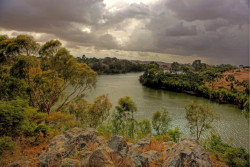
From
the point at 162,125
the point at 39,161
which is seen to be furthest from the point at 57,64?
the point at 162,125

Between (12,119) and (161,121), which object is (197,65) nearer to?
(161,121)

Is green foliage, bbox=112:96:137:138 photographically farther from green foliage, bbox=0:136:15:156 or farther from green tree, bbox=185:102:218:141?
green foliage, bbox=0:136:15:156

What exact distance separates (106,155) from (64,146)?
2380 mm

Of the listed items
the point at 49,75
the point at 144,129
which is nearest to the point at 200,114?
the point at 144,129

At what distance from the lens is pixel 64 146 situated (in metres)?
7.53

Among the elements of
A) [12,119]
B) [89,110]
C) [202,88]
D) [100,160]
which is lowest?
[202,88]

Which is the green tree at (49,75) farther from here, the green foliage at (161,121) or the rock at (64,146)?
the rock at (64,146)

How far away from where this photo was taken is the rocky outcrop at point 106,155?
5.94 metres

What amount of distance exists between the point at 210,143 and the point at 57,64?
1549 cm

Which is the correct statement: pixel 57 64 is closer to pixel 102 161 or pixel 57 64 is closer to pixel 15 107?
pixel 15 107

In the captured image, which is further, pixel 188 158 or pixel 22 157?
pixel 22 157

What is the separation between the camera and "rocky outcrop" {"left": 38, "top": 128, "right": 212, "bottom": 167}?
5944 millimetres

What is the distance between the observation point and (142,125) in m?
21.5

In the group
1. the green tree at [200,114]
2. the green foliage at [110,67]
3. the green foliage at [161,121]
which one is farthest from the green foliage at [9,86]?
the green foliage at [110,67]
